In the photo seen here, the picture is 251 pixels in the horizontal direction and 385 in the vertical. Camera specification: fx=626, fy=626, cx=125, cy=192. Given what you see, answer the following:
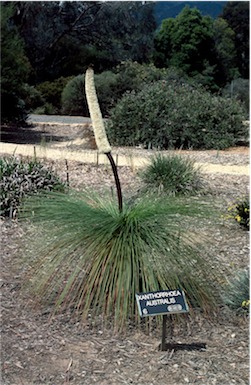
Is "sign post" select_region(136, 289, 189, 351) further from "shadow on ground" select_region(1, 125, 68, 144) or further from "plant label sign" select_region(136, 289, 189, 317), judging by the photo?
"shadow on ground" select_region(1, 125, 68, 144)

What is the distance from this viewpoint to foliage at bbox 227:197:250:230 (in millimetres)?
6211

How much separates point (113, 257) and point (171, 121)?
30.3 ft

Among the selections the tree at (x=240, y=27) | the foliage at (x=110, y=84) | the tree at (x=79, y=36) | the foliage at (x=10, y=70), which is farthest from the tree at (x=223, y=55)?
the foliage at (x=10, y=70)

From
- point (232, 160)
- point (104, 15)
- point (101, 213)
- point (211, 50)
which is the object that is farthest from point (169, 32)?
point (101, 213)

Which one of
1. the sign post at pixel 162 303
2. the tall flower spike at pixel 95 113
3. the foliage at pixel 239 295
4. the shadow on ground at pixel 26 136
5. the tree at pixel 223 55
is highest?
the tree at pixel 223 55

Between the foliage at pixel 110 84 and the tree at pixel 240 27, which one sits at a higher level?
the tree at pixel 240 27

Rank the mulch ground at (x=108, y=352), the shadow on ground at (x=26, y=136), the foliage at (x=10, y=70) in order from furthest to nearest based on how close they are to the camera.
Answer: the foliage at (x=10, y=70) → the shadow on ground at (x=26, y=136) → the mulch ground at (x=108, y=352)

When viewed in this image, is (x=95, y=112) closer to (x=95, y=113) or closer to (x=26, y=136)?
(x=95, y=113)

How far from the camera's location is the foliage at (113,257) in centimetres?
362

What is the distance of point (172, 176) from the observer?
7262 millimetres

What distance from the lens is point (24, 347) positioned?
3.44 metres

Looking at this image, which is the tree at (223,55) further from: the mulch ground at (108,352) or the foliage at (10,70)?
the mulch ground at (108,352)

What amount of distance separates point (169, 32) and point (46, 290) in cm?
3590

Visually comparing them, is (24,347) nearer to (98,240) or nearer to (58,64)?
(98,240)
